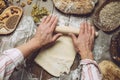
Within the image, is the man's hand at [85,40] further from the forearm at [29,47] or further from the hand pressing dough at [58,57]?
the forearm at [29,47]

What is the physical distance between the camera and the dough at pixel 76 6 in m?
1.76

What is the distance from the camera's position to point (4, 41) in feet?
5.78

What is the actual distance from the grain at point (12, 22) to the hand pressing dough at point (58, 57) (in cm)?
28

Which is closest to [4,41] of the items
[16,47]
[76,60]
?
[16,47]

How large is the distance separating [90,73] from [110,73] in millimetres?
150

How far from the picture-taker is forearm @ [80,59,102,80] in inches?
58.7

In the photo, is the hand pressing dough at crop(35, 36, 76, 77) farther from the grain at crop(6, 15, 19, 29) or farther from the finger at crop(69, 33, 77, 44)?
the grain at crop(6, 15, 19, 29)

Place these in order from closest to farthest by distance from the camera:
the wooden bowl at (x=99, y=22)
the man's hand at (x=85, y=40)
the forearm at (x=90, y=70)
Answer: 1. the forearm at (x=90, y=70)
2. the man's hand at (x=85, y=40)
3. the wooden bowl at (x=99, y=22)

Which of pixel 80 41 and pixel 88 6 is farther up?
pixel 88 6

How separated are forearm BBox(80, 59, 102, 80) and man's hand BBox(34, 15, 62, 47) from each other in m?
0.25

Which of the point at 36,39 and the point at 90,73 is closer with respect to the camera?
the point at 90,73

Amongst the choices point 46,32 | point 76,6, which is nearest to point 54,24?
point 46,32

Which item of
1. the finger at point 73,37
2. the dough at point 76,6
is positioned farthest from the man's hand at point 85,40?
the dough at point 76,6

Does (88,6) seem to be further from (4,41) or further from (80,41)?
(4,41)
